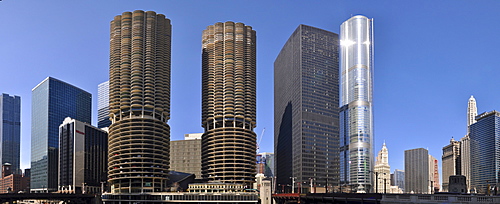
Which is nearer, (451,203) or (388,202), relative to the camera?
(451,203)


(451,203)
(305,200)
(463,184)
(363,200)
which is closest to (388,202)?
(363,200)

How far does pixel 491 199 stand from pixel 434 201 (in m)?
9.24

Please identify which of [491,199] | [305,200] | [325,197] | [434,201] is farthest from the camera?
[305,200]

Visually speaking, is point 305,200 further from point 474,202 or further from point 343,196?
point 474,202

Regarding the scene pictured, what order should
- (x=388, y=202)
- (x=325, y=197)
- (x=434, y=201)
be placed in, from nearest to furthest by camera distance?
(x=434, y=201) → (x=388, y=202) → (x=325, y=197)

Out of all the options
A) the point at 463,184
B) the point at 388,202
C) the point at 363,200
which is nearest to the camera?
the point at 388,202

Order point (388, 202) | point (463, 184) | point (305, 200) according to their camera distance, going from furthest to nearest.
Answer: point (305, 200) → point (463, 184) → point (388, 202)

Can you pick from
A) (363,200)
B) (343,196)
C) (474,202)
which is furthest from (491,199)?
(343,196)

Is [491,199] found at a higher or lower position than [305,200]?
higher

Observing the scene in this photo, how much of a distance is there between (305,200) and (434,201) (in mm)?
122839

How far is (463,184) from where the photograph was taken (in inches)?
5394

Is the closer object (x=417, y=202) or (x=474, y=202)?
(x=474, y=202)

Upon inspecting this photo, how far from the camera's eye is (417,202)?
82.0 meters

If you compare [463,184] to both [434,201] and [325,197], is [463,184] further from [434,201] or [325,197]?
[434,201]
